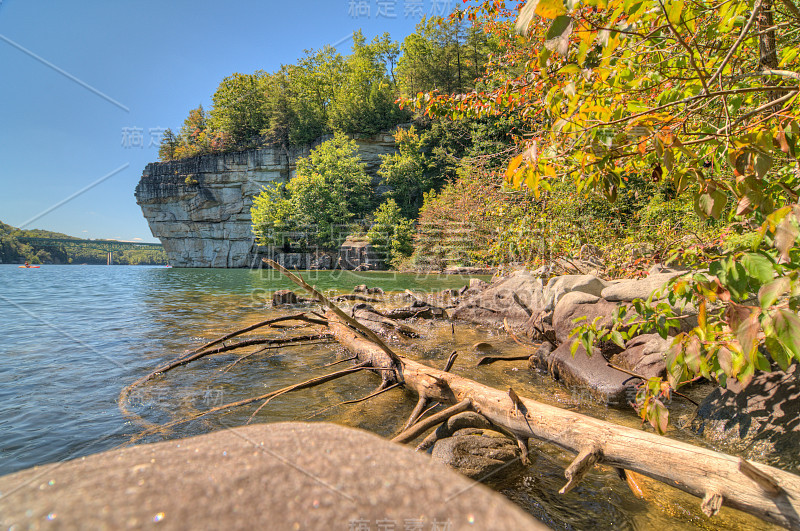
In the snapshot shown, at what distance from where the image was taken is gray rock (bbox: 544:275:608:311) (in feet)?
21.9

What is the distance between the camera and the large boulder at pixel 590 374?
13.1 feet

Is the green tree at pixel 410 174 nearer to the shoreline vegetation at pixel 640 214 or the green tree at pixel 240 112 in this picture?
the shoreline vegetation at pixel 640 214

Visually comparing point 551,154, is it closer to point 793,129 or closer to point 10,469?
point 793,129

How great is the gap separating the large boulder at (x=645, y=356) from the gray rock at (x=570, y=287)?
1.76 metres

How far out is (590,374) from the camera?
4.38 m

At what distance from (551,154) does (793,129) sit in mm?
1041

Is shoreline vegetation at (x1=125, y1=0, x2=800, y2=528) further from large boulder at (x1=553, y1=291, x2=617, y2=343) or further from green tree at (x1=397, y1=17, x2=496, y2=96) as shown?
green tree at (x1=397, y1=17, x2=496, y2=96)

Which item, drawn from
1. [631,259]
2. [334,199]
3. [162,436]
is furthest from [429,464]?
[334,199]

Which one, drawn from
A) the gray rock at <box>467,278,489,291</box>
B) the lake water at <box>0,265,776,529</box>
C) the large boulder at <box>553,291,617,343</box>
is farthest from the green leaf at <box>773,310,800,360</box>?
the gray rock at <box>467,278,489,291</box>

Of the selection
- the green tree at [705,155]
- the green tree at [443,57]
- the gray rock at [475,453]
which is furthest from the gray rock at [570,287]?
the green tree at [443,57]

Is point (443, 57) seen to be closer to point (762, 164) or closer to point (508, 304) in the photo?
point (508, 304)

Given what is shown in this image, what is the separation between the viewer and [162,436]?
328 centimetres

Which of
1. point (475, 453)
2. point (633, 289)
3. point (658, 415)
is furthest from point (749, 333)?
point (633, 289)

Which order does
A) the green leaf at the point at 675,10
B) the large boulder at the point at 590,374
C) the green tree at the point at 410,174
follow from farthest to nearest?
1. the green tree at the point at 410,174
2. the large boulder at the point at 590,374
3. the green leaf at the point at 675,10
